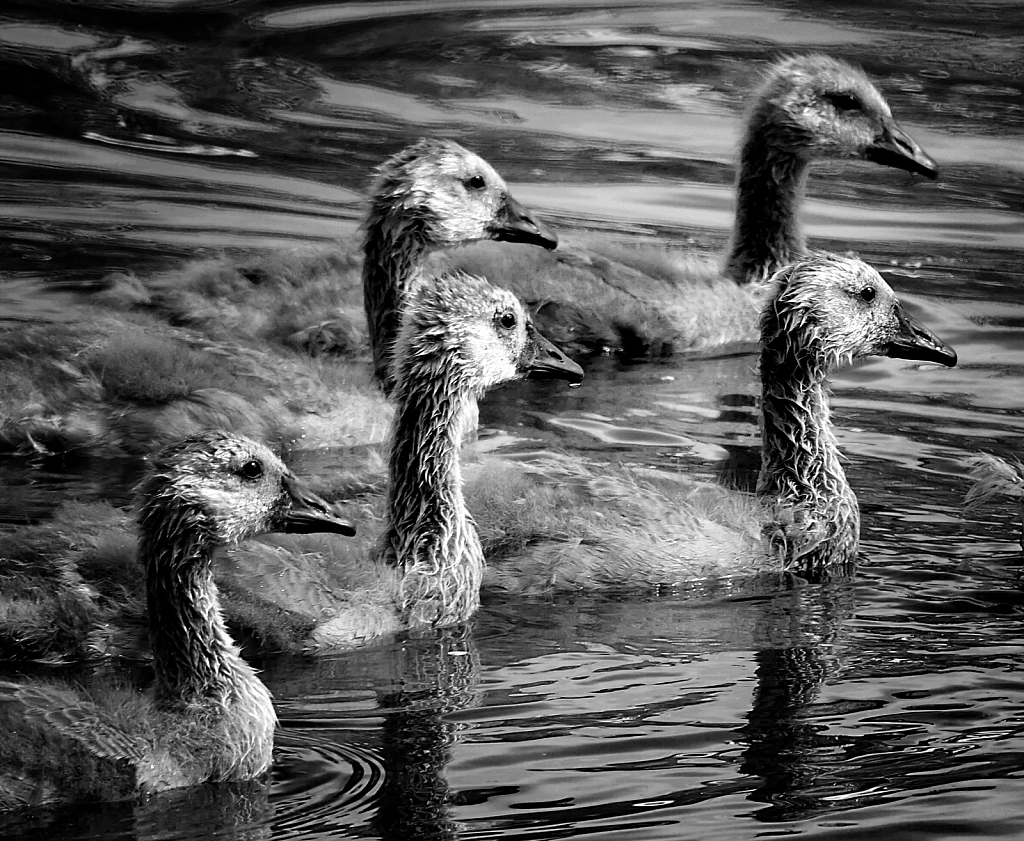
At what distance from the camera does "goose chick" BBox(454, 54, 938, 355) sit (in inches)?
529

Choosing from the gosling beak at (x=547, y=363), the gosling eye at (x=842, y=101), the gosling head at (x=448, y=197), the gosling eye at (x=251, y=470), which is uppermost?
the gosling eye at (x=842, y=101)

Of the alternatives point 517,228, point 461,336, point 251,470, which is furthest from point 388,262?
point 251,470

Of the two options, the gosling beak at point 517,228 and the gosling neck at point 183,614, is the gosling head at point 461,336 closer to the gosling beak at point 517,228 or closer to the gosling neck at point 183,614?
the gosling neck at point 183,614

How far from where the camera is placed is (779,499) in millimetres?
10234

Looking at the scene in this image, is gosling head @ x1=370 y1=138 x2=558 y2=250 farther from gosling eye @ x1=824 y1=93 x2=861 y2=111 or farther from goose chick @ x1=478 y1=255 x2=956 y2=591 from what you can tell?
gosling eye @ x1=824 y1=93 x2=861 y2=111

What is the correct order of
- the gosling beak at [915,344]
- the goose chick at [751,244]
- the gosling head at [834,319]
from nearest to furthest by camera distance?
the gosling head at [834,319] < the gosling beak at [915,344] < the goose chick at [751,244]

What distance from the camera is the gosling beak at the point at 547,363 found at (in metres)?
10.0

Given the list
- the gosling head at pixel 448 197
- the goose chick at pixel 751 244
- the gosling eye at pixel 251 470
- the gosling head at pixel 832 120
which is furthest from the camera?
the gosling head at pixel 832 120

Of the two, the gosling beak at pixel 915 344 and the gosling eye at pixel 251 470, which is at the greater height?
the gosling beak at pixel 915 344

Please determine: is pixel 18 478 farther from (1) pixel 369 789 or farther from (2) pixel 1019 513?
(2) pixel 1019 513

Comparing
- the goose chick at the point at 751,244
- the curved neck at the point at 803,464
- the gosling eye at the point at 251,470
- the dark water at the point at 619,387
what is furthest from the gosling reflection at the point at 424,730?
the goose chick at the point at 751,244

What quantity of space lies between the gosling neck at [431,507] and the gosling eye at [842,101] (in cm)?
545

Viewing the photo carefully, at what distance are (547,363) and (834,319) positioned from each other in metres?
1.59

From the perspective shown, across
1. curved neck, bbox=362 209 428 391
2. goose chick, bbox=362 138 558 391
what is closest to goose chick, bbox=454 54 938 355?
goose chick, bbox=362 138 558 391
